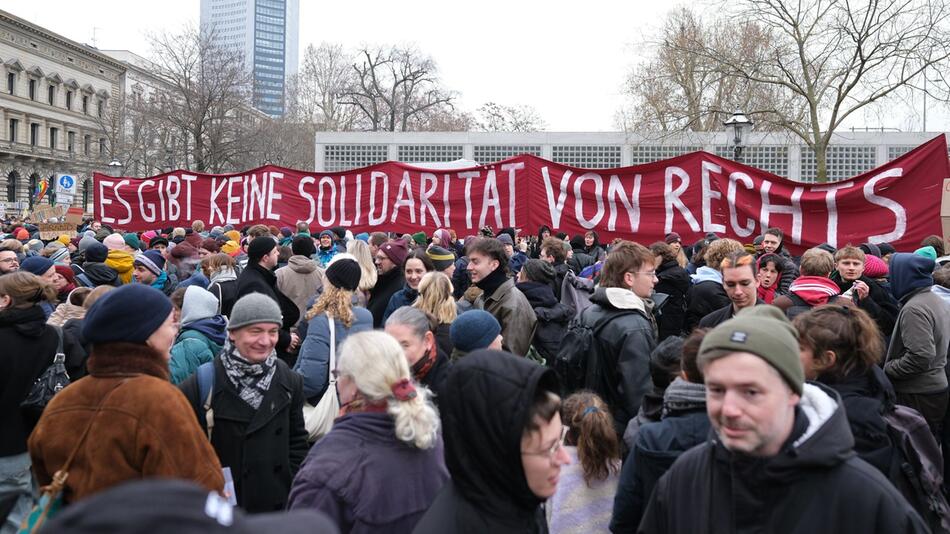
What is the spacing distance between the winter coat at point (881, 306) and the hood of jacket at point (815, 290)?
0.62 meters

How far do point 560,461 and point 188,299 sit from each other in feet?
10.6

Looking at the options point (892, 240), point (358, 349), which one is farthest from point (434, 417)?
point (892, 240)

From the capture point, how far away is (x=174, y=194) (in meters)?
11.2

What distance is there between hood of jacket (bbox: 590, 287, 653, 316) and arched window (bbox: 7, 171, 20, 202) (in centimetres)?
7726

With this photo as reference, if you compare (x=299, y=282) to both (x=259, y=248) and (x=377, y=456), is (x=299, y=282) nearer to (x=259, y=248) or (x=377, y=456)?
(x=259, y=248)

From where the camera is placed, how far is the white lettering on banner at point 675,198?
7.67 meters

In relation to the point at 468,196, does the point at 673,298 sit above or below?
below

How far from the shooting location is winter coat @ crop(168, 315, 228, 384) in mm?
4410

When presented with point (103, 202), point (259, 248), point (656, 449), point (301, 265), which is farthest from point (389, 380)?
point (103, 202)

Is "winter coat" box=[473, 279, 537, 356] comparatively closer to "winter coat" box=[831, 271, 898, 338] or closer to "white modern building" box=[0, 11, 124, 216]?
"winter coat" box=[831, 271, 898, 338]

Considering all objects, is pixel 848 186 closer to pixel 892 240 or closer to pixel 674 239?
pixel 892 240

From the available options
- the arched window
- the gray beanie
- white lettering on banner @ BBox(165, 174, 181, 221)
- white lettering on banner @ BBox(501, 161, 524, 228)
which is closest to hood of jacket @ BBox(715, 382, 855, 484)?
the gray beanie

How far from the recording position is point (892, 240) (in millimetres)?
6844

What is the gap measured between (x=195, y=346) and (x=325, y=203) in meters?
5.61
